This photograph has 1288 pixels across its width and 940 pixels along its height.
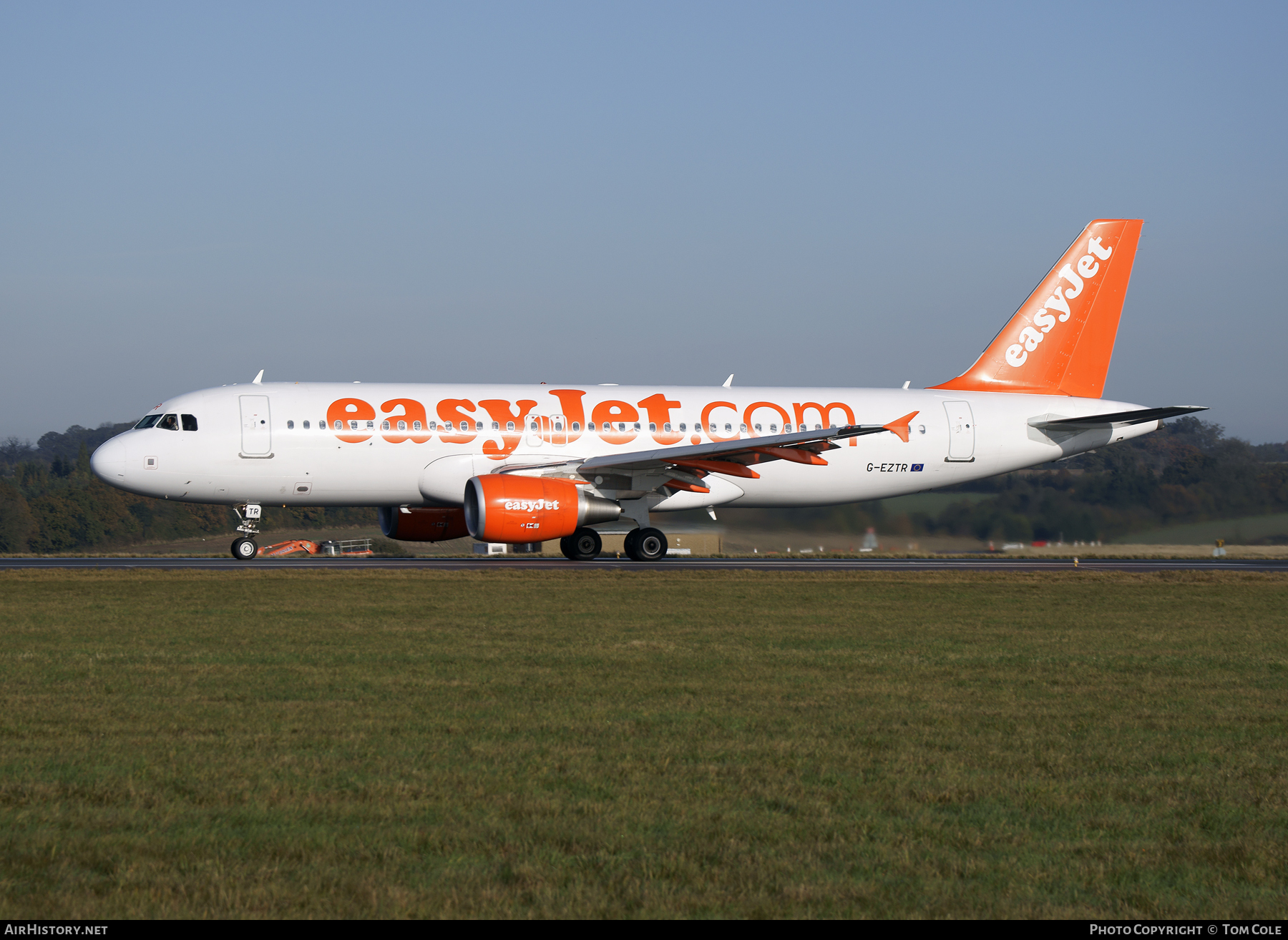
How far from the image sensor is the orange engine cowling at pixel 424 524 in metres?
28.6

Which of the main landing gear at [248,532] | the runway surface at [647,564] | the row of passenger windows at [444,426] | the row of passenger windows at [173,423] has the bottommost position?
the runway surface at [647,564]

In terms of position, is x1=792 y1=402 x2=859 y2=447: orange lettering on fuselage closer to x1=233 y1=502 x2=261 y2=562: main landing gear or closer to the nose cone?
x1=233 y1=502 x2=261 y2=562: main landing gear

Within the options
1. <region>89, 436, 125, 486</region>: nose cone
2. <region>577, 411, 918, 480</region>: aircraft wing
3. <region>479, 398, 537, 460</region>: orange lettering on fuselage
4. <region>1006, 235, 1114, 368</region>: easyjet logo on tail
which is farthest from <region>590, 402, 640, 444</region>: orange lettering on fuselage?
<region>1006, 235, 1114, 368</region>: easyjet logo on tail

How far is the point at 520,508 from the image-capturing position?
2416 cm

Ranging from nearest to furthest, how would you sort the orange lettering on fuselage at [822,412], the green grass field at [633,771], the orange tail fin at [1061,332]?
the green grass field at [633,771] < the orange lettering on fuselage at [822,412] < the orange tail fin at [1061,332]

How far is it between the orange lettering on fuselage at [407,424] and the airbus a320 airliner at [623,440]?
4cm

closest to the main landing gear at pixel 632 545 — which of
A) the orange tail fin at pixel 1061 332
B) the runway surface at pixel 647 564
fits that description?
the runway surface at pixel 647 564

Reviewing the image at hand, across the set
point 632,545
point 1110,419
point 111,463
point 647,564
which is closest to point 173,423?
point 111,463

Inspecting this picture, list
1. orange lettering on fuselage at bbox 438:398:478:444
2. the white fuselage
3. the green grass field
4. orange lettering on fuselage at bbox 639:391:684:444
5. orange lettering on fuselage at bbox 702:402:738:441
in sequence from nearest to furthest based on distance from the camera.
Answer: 1. the green grass field
2. the white fuselage
3. orange lettering on fuselage at bbox 438:398:478:444
4. orange lettering on fuselage at bbox 639:391:684:444
5. orange lettering on fuselage at bbox 702:402:738:441

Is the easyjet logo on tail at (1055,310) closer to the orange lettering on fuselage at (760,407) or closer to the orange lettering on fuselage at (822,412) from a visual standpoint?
the orange lettering on fuselage at (822,412)

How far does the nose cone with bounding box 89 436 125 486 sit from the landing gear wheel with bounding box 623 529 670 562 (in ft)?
35.6

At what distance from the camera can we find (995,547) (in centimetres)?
3303

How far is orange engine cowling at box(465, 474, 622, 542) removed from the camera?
Result: 23953 mm

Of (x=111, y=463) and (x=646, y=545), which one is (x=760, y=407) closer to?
(x=646, y=545)
